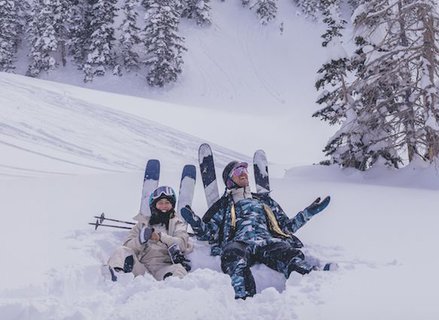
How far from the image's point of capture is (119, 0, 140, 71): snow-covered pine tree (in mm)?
34906

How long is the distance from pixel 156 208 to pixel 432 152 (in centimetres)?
637

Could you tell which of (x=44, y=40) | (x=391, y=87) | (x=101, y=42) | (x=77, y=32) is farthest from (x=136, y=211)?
(x=77, y=32)

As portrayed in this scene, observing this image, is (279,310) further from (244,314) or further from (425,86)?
(425,86)

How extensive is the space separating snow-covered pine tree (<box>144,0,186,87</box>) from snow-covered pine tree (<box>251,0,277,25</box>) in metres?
12.7

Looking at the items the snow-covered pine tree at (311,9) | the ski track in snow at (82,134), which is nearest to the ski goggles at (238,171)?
Answer: the ski track in snow at (82,134)

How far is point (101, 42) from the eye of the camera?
114ft

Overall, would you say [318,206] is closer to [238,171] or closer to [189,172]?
[238,171]

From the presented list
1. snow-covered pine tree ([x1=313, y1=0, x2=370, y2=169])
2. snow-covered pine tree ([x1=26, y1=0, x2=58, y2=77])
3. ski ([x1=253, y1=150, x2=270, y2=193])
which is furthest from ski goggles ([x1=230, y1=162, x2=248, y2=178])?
snow-covered pine tree ([x1=26, y1=0, x2=58, y2=77])

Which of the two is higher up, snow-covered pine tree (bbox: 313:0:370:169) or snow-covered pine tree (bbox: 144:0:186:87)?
snow-covered pine tree (bbox: 144:0:186:87)

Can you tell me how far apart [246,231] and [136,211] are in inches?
91.0

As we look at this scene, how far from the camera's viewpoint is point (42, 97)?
18.5m

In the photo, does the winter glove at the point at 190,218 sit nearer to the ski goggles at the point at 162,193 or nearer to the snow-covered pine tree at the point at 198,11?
the ski goggles at the point at 162,193

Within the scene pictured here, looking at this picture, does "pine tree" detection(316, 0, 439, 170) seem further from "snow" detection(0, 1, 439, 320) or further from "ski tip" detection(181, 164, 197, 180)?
"ski tip" detection(181, 164, 197, 180)

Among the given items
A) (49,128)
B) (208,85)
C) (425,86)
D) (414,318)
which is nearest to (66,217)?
(414,318)
